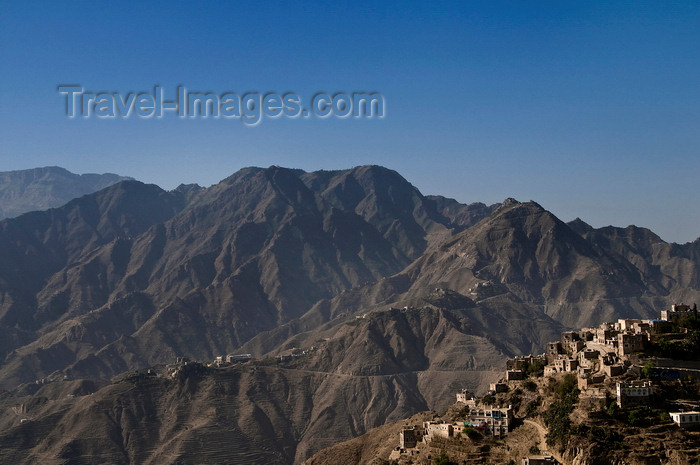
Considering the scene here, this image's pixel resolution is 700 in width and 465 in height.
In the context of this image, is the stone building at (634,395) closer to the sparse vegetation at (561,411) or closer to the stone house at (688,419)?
the stone house at (688,419)

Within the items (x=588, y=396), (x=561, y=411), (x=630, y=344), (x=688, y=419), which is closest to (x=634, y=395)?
(x=588, y=396)

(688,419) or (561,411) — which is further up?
(561,411)

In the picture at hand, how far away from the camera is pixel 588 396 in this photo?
81.4m

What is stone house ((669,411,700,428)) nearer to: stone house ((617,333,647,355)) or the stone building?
the stone building

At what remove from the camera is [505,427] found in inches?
3460

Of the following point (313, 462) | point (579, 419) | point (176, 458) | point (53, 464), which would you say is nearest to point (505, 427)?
point (579, 419)

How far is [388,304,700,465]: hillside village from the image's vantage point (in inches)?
3076

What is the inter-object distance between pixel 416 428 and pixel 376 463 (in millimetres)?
6645

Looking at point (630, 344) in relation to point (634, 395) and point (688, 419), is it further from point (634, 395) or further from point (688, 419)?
point (688, 419)

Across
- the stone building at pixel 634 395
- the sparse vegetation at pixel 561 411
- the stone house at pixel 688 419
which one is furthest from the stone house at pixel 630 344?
the stone house at pixel 688 419

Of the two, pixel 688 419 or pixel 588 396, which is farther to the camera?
pixel 588 396

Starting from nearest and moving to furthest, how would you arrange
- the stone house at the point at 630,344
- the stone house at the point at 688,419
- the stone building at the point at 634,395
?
the stone house at the point at 688,419, the stone building at the point at 634,395, the stone house at the point at 630,344

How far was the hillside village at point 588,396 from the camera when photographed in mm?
78125

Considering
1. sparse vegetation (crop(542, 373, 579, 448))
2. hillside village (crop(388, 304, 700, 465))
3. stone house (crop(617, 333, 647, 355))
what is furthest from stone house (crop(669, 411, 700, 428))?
stone house (crop(617, 333, 647, 355))
